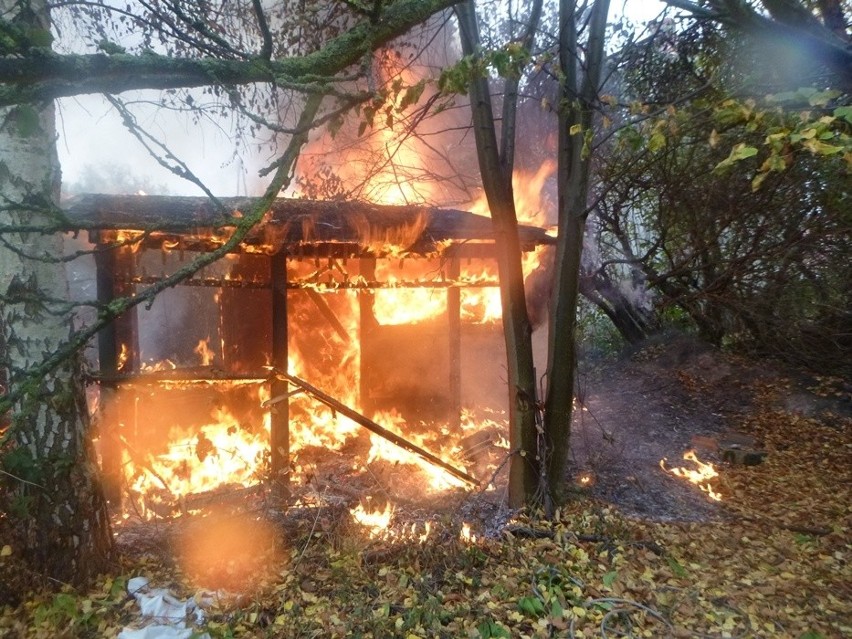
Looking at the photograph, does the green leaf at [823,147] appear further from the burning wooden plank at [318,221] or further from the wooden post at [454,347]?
the wooden post at [454,347]

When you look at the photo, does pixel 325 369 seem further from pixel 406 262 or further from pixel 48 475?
pixel 48 475

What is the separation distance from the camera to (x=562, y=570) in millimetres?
4812

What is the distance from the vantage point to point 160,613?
4.18 m

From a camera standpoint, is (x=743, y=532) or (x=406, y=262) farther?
(x=406, y=262)

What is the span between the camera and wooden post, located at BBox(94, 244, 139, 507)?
591cm

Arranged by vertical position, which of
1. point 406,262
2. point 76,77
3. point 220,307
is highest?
point 76,77

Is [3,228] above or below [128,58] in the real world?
below

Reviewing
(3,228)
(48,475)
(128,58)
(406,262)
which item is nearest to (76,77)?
(128,58)

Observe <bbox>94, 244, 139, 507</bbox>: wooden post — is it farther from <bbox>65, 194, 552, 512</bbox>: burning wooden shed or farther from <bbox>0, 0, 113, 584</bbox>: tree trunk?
<bbox>0, 0, 113, 584</bbox>: tree trunk

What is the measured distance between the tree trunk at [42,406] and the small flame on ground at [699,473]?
23.2 ft

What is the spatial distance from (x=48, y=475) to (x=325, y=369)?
5002 millimetres

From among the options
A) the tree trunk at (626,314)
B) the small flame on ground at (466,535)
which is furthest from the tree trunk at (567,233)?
the tree trunk at (626,314)

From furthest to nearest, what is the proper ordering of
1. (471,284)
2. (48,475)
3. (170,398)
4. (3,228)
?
Result: (471,284)
(170,398)
(48,475)
(3,228)

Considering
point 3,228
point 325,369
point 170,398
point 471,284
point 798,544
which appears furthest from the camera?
point 325,369
